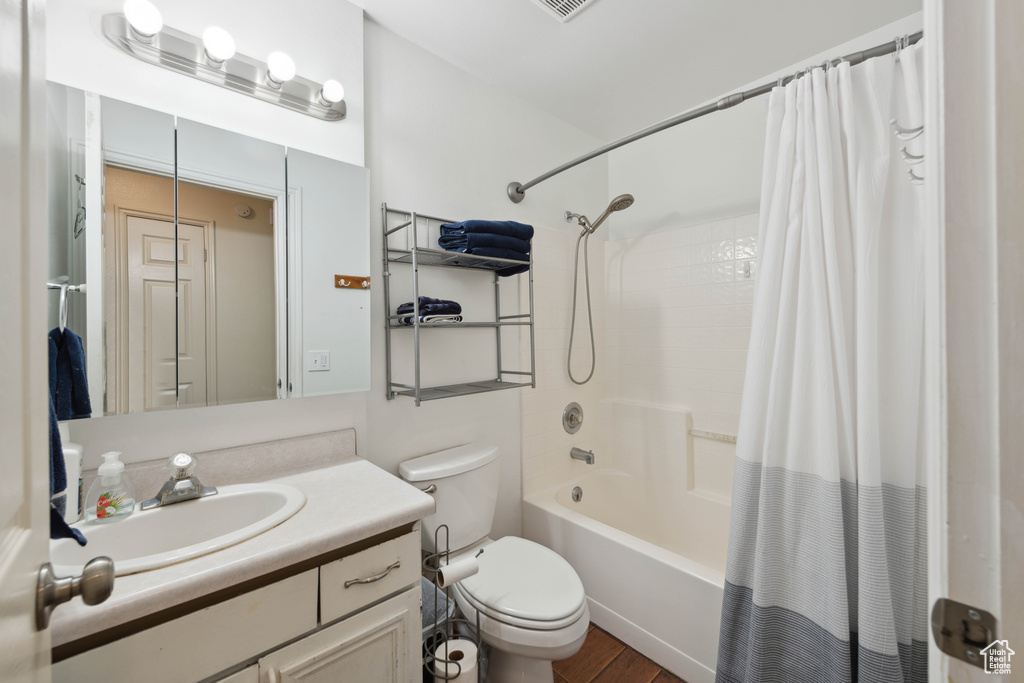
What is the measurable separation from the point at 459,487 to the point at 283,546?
767 millimetres

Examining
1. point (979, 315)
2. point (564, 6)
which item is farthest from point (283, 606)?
point (564, 6)

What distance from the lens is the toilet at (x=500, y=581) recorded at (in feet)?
3.88

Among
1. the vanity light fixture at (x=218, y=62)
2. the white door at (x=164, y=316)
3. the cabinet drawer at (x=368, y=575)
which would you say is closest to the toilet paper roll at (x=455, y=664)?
the cabinet drawer at (x=368, y=575)

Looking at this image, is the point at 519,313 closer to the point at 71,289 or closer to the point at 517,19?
the point at 517,19

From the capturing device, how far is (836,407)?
41.8 inches

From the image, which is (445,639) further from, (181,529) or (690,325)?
(690,325)

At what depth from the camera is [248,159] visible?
3.93 ft

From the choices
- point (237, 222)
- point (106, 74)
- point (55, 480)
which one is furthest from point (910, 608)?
point (106, 74)

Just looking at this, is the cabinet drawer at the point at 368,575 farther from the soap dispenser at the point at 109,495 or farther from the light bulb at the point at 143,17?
the light bulb at the point at 143,17

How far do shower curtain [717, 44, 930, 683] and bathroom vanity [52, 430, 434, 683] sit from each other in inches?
36.7

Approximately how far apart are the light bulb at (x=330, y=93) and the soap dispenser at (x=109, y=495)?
1.16 m

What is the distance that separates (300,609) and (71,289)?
895 millimetres

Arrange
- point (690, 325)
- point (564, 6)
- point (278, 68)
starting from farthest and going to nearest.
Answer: point (690, 325) → point (564, 6) → point (278, 68)

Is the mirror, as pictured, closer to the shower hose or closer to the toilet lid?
the toilet lid
